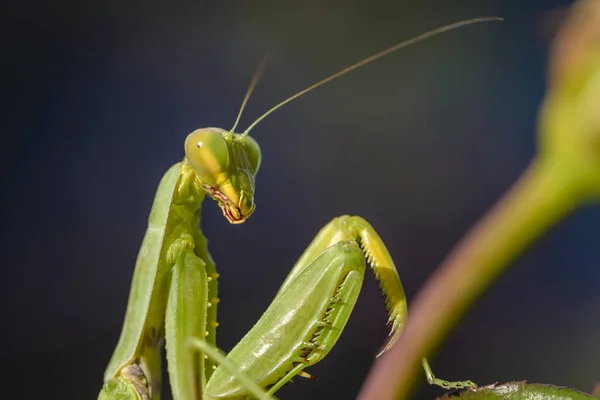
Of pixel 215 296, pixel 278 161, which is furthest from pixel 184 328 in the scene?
pixel 278 161

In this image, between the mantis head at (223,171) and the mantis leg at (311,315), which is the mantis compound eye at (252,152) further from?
the mantis leg at (311,315)

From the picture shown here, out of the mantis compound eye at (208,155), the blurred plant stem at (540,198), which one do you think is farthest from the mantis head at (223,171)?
the blurred plant stem at (540,198)

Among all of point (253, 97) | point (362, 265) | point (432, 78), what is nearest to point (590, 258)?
point (432, 78)

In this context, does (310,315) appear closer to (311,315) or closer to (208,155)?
(311,315)

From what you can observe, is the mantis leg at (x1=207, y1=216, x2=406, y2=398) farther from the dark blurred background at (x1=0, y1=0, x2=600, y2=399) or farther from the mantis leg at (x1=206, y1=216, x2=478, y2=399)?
the dark blurred background at (x1=0, y1=0, x2=600, y2=399)

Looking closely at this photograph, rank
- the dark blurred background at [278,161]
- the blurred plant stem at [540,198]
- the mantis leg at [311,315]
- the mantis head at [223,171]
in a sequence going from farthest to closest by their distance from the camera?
the dark blurred background at [278,161] < the mantis head at [223,171] < the mantis leg at [311,315] < the blurred plant stem at [540,198]

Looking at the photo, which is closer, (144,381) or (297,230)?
(144,381)

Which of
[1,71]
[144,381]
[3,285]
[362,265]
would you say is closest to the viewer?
[362,265]

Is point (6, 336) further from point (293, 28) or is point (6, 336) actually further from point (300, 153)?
point (293, 28)
